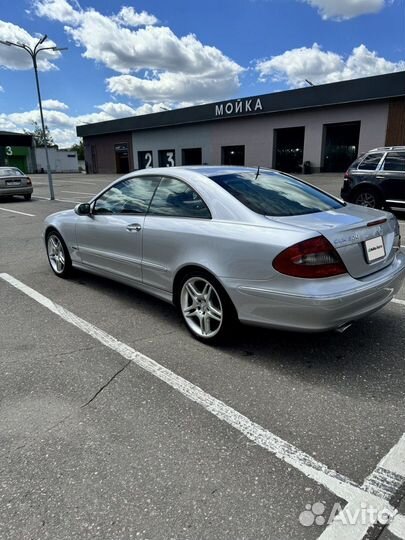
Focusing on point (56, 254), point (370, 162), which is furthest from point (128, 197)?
point (370, 162)

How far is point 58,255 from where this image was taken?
A: 19.2 ft

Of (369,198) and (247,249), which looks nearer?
(247,249)

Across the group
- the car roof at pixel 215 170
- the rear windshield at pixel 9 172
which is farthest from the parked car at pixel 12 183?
the car roof at pixel 215 170

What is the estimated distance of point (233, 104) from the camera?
30984mm

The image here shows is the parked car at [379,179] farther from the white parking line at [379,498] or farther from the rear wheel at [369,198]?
the white parking line at [379,498]

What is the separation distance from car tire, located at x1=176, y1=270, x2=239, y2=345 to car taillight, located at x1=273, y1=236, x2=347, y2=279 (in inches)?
24.5

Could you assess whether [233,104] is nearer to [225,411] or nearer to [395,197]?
[395,197]

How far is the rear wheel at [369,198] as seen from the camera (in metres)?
10.7

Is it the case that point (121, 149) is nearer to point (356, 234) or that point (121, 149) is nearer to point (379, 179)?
point (379, 179)

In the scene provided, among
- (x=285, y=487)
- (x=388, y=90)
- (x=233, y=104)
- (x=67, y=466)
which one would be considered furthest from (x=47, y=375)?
(x=233, y=104)

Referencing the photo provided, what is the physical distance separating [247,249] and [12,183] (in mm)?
17515

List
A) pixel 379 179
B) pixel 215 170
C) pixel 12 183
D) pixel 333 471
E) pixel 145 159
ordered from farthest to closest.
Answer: pixel 145 159, pixel 12 183, pixel 379 179, pixel 215 170, pixel 333 471

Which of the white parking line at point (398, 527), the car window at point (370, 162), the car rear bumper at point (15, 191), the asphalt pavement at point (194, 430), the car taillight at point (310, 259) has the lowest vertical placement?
the asphalt pavement at point (194, 430)

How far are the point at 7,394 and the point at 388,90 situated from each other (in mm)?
25061
